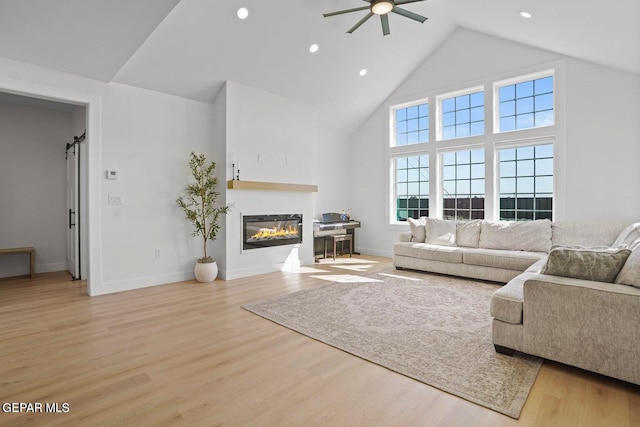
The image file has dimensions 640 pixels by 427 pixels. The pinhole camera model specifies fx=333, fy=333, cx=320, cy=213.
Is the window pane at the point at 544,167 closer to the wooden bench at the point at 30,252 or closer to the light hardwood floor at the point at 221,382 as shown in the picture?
the light hardwood floor at the point at 221,382

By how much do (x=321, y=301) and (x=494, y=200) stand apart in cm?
382

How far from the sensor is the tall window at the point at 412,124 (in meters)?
6.73

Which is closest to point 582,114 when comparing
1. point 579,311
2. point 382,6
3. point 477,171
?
point 477,171

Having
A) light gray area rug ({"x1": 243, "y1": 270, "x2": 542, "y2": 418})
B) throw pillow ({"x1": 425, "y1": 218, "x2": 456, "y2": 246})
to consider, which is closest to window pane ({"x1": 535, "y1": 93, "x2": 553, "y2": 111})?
throw pillow ({"x1": 425, "y1": 218, "x2": 456, "y2": 246})

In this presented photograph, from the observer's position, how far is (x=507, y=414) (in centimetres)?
176

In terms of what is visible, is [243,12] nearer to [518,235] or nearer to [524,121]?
[524,121]

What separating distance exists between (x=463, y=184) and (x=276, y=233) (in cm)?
357

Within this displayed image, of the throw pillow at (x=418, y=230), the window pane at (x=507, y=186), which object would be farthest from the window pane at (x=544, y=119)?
the throw pillow at (x=418, y=230)

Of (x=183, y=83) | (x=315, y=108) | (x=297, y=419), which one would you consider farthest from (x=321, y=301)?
(x=315, y=108)

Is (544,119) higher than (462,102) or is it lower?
lower

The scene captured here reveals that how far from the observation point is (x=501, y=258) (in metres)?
4.53

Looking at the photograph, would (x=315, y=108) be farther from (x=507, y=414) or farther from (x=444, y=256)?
(x=507, y=414)

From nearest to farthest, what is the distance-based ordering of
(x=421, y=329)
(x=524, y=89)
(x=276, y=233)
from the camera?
(x=421, y=329) < (x=524, y=89) < (x=276, y=233)
